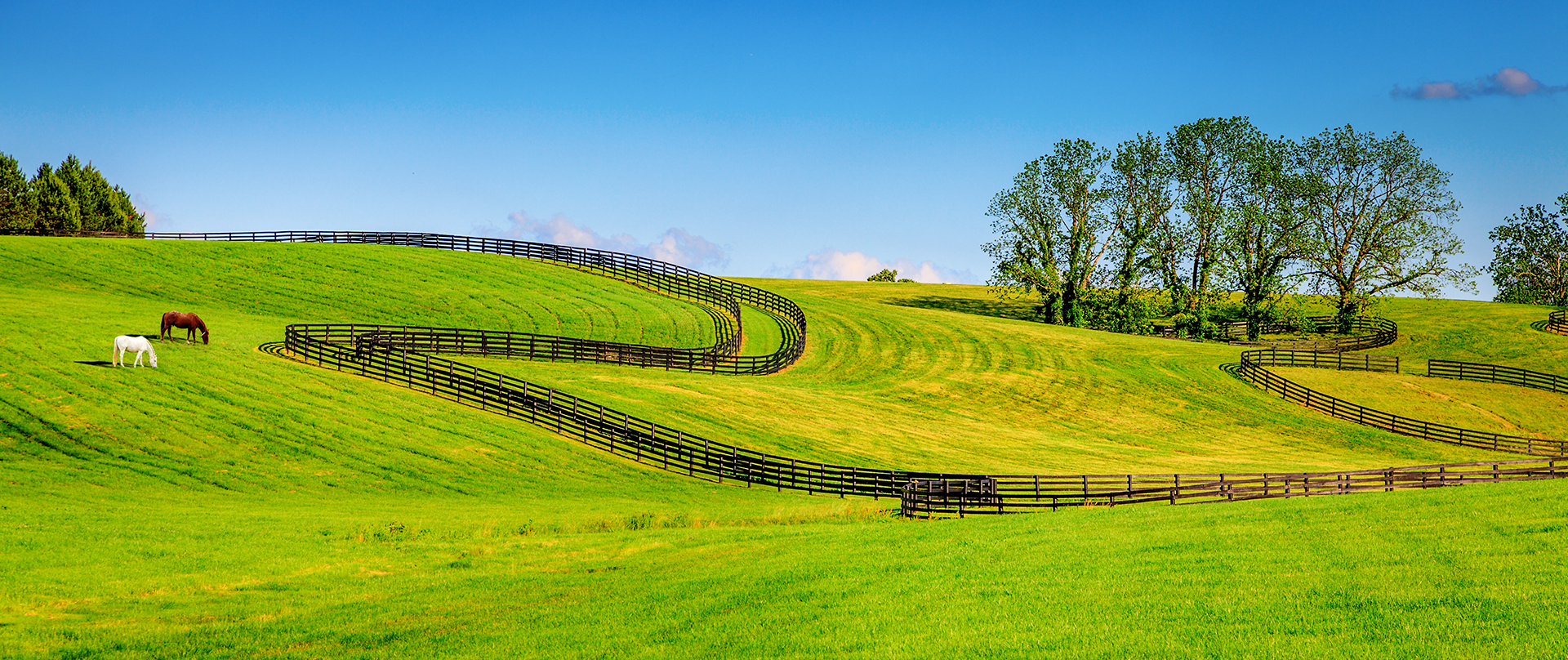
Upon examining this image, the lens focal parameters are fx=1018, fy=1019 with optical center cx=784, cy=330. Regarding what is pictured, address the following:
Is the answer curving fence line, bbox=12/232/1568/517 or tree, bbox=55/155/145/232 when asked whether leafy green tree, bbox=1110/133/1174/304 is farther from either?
tree, bbox=55/155/145/232

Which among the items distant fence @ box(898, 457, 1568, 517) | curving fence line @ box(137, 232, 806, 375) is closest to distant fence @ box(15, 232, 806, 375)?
curving fence line @ box(137, 232, 806, 375)

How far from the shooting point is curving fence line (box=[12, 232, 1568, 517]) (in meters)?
26.3

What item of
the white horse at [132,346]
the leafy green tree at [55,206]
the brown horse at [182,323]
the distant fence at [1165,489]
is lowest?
the distant fence at [1165,489]

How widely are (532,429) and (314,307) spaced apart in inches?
1079

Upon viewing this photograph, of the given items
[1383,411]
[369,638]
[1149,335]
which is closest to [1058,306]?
[1149,335]

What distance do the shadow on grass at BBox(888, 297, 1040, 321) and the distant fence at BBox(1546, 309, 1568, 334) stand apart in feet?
120

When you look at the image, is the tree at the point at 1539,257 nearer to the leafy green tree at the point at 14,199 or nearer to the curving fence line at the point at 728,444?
the curving fence line at the point at 728,444

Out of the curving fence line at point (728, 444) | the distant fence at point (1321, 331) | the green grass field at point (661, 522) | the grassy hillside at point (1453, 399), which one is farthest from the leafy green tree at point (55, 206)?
Answer: the grassy hillside at point (1453, 399)

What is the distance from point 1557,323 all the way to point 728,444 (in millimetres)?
71314

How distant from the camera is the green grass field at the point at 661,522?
1320 cm

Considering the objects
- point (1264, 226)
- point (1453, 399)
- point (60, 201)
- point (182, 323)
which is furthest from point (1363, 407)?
point (60, 201)

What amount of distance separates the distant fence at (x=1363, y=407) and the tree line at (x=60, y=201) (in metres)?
89.3

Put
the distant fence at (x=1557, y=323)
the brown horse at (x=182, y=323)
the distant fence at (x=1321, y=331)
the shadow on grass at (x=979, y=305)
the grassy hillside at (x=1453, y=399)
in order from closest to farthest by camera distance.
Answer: the brown horse at (x=182, y=323), the grassy hillside at (x=1453, y=399), the distant fence at (x=1321, y=331), the distant fence at (x=1557, y=323), the shadow on grass at (x=979, y=305)

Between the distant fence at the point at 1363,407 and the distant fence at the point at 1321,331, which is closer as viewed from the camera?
the distant fence at the point at 1363,407
